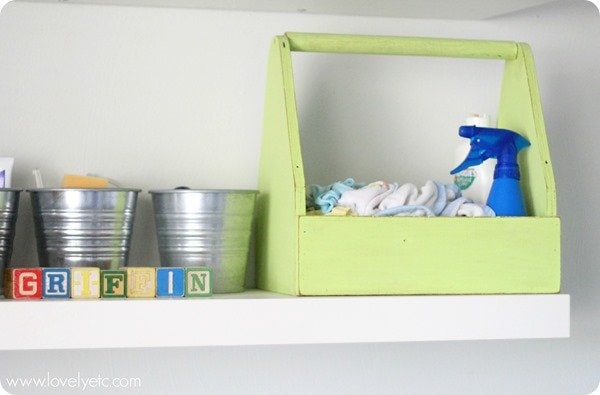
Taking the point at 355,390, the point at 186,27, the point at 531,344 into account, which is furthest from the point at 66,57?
the point at 531,344

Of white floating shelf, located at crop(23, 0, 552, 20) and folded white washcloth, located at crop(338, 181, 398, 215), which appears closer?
folded white washcloth, located at crop(338, 181, 398, 215)

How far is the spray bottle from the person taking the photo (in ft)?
3.72

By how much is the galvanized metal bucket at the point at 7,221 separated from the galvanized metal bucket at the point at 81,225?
27 millimetres

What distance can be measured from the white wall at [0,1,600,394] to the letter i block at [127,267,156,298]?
0.65 ft

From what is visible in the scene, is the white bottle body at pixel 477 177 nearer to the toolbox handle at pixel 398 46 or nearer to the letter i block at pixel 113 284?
the toolbox handle at pixel 398 46

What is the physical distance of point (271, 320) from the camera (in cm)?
102

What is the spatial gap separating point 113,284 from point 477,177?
1.57 feet

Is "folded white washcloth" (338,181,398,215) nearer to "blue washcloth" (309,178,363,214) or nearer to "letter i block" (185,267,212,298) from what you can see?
"blue washcloth" (309,178,363,214)

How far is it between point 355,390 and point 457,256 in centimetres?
30

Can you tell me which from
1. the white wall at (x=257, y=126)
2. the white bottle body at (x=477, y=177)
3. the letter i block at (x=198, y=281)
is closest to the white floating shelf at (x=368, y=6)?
the white wall at (x=257, y=126)

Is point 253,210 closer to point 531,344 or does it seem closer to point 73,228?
point 73,228

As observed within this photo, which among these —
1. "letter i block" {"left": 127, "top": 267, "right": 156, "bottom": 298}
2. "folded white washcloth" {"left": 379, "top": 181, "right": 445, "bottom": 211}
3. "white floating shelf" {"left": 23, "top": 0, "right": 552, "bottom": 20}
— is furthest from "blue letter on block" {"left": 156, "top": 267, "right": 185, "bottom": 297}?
"white floating shelf" {"left": 23, "top": 0, "right": 552, "bottom": 20}

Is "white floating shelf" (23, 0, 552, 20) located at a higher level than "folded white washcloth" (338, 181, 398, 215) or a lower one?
higher

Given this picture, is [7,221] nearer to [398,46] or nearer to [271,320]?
[271,320]
